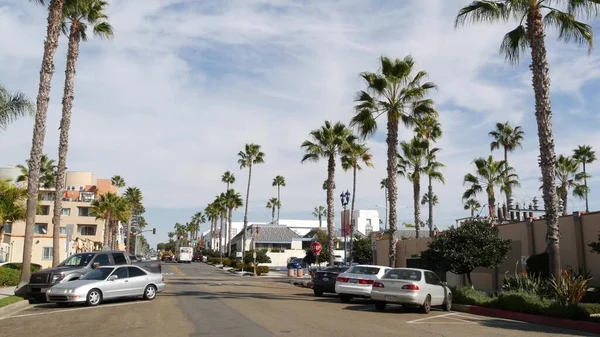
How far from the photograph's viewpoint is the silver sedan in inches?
715

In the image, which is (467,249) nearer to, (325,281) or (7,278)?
(325,281)

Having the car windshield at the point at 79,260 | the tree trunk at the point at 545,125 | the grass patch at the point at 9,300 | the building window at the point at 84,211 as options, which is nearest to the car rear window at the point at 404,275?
the tree trunk at the point at 545,125

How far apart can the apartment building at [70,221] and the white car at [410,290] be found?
4308 cm

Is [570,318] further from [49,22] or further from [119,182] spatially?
[119,182]

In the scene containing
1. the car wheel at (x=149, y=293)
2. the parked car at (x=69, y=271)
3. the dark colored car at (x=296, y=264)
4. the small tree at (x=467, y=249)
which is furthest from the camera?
the dark colored car at (x=296, y=264)

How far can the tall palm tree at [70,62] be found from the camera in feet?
89.7

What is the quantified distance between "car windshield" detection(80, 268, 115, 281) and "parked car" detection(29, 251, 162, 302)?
0.73 meters

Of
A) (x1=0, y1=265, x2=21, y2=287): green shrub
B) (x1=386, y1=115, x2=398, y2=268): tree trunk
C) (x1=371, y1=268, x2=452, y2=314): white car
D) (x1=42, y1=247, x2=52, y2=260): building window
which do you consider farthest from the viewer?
(x1=42, y1=247, x2=52, y2=260): building window

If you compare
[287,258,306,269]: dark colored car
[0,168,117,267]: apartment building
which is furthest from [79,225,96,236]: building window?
[287,258,306,269]: dark colored car

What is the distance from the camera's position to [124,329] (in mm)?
12727

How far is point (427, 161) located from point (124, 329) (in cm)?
3755

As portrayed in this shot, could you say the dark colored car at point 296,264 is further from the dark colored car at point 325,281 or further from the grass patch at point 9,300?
the grass patch at point 9,300

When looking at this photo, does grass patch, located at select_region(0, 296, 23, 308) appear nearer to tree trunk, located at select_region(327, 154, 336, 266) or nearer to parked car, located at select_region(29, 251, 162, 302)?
parked car, located at select_region(29, 251, 162, 302)

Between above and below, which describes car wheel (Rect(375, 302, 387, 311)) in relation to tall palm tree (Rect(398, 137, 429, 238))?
below
